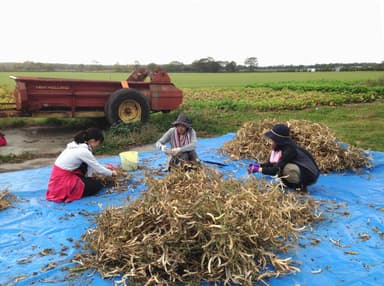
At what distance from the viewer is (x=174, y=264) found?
9.18ft

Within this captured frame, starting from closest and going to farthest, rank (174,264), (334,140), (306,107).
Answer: (174,264)
(334,140)
(306,107)

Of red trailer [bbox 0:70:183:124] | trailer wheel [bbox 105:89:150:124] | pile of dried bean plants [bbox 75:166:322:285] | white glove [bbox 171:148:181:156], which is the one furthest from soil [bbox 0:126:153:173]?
pile of dried bean plants [bbox 75:166:322:285]

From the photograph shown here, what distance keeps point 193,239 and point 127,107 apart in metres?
6.27

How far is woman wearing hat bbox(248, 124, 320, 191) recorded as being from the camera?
463 centimetres

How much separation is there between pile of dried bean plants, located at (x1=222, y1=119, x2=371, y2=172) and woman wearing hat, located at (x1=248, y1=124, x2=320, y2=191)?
3.64 ft

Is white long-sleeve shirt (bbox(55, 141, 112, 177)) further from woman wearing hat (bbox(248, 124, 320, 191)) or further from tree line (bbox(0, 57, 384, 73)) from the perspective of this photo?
tree line (bbox(0, 57, 384, 73))

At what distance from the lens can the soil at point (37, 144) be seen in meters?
6.45

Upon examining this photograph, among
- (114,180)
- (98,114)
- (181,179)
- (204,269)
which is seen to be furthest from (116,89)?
(204,269)

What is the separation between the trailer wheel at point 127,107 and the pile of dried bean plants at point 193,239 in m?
5.36

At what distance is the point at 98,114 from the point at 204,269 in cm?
664

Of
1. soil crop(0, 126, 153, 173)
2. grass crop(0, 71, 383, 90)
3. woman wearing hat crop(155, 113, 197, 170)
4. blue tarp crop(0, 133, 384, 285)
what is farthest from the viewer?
grass crop(0, 71, 383, 90)

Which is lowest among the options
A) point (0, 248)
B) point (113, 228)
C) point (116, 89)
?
point (0, 248)

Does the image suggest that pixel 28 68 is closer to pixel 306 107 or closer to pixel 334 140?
pixel 306 107

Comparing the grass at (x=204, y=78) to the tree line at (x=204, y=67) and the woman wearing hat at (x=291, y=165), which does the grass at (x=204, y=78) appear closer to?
the tree line at (x=204, y=67)
